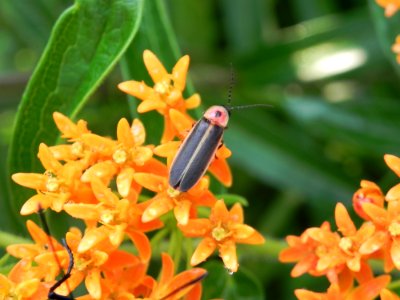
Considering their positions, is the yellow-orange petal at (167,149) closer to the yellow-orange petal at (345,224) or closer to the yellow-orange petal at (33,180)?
the yellow-orange petal at (33,180)

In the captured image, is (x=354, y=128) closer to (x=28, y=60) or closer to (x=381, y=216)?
(x=381, y=216)


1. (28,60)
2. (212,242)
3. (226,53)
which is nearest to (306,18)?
(226,53)

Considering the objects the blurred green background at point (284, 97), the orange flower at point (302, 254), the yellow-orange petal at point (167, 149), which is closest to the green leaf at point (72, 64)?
the yellow-orange petal at point (167, 149)

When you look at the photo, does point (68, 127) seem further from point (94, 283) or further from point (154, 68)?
point (94, 283)

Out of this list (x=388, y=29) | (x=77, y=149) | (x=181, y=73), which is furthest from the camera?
(x=388, y=29)

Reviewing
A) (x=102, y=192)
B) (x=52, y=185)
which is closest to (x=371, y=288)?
(x=102, y=192)

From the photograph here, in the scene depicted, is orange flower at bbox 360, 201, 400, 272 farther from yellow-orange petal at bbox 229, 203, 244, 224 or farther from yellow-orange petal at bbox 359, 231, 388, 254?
yellow-orange petal at bbox 229, 203, 244, 224
